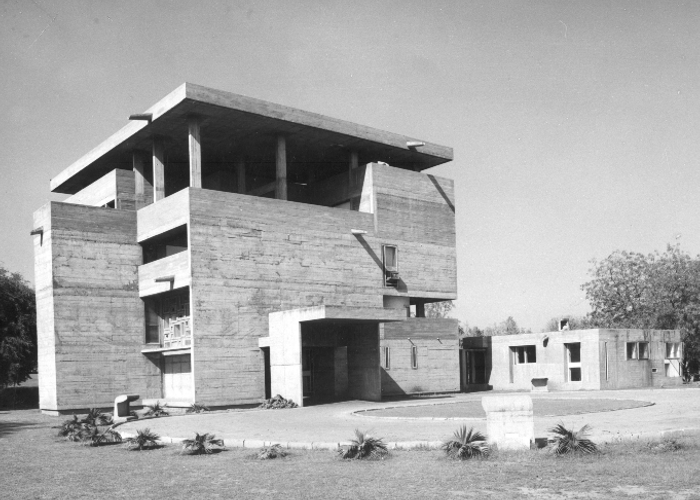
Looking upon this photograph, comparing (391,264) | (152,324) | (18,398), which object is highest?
(391,264)

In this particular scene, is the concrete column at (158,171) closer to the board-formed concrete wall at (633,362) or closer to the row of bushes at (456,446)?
the row of bushes at (456,446)

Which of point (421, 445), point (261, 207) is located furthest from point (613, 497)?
point (261, 207)

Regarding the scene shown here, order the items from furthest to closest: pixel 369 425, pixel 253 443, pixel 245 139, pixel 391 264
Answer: pixel 391 264
pixel 245 139
pixel 369 425
pixel 253 443

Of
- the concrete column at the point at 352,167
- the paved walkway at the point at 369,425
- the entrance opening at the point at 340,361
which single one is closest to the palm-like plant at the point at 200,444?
the paved walkway at the point at 369,425

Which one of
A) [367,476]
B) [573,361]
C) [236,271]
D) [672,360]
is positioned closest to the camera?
[367,476]

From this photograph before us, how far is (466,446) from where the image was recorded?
13805 mm

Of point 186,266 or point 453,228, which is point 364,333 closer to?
point 186,266

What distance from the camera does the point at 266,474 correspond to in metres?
13.5

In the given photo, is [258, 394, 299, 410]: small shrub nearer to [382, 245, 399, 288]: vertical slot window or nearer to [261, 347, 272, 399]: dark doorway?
[261, 347, 272, 399]: dark doorway

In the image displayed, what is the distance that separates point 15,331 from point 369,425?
111 ft

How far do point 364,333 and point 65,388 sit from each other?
557 inches

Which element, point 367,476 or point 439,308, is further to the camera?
point 439,308

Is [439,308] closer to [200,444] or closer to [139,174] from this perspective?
[139,174]

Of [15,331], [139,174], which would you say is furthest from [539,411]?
[15,331]
